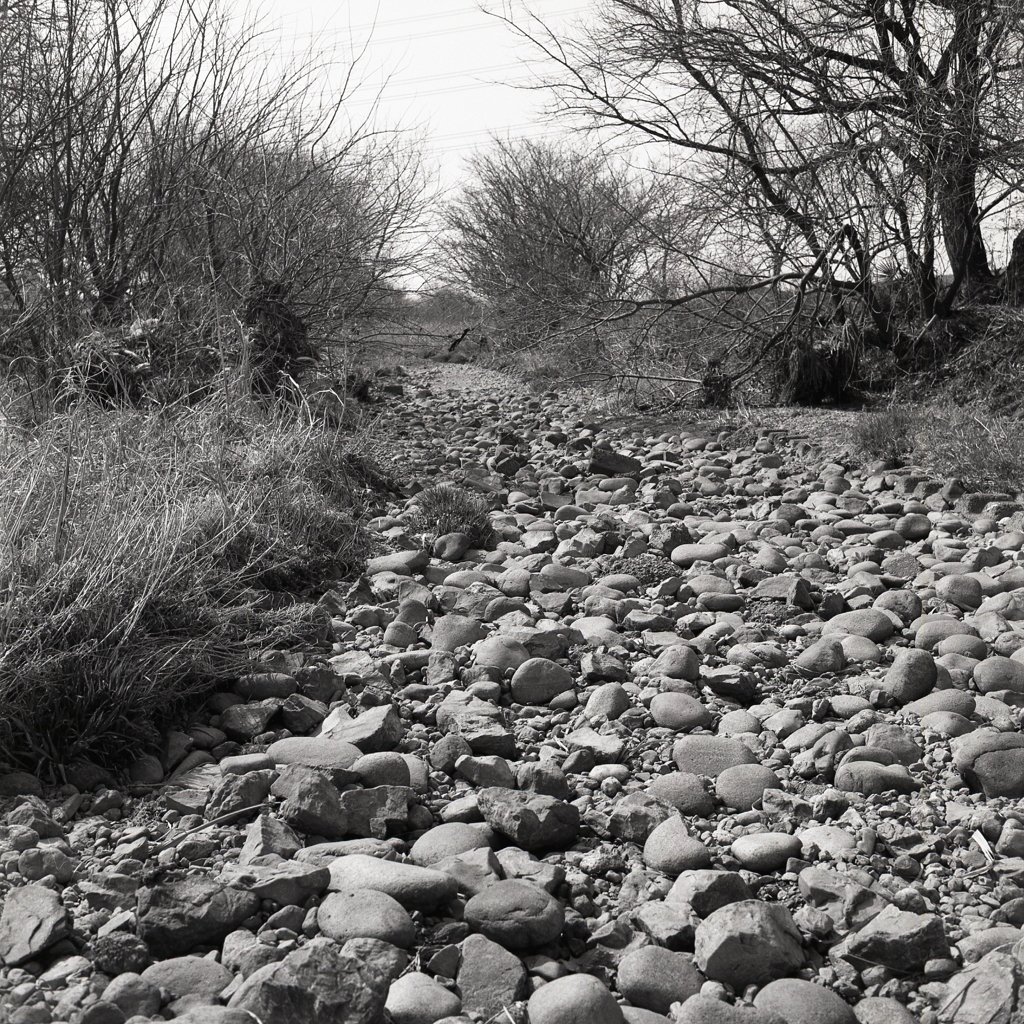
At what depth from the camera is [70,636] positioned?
2863 millimetres

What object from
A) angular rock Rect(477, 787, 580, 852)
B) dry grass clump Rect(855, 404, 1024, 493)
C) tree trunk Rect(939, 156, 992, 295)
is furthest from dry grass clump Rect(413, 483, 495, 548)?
tree trunk Rect(939, 156, 992, 295)

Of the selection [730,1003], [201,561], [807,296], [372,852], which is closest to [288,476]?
[201,561]

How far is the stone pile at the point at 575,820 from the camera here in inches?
72.7

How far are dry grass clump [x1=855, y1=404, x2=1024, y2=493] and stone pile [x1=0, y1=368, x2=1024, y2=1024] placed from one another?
116cm

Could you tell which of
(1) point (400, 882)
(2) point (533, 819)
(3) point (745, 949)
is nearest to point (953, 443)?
(2) point (533, 819)

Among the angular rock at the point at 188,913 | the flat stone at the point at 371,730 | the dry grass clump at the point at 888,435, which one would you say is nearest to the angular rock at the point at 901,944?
the angular rock at the point at 188,913

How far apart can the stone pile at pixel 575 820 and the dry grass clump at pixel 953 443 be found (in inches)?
45.6

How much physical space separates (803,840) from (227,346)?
18.9ft

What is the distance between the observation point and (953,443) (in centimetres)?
593

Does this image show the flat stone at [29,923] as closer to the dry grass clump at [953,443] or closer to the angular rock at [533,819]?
the angular rock at [533,819]

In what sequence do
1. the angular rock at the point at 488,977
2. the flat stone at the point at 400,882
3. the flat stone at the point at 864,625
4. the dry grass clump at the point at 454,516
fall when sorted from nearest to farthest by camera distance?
the angular rock at the point at 488,977
the flat stone at the point at 400,882
the flat stone at the point at 864,625
the dry grass clump at the point at 454,516

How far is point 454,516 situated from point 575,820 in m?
2.91

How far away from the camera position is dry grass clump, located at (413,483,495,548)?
16.9ft

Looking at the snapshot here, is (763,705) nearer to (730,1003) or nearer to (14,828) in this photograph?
(730,1003)
